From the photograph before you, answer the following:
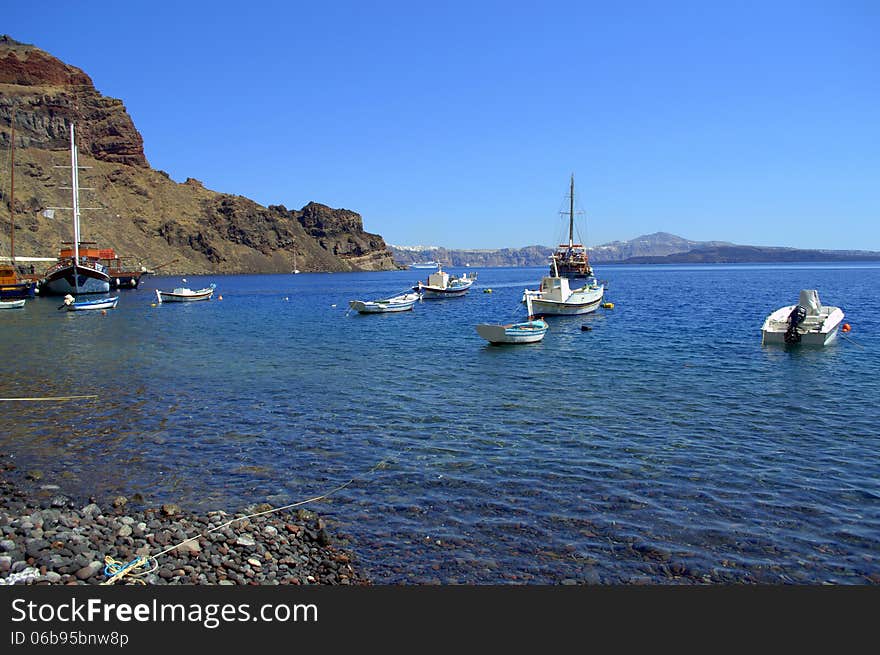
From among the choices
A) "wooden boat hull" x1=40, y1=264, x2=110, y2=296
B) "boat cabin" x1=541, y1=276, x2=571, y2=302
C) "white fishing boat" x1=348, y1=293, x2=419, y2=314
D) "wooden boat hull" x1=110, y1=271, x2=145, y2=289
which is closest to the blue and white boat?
"wooden boat hull" x1=40, y1=264, x2=110, y2=296

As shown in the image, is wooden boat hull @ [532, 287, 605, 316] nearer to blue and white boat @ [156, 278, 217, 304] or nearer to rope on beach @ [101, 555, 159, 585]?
A: rope on beach @ [101, 555, 159, 585]

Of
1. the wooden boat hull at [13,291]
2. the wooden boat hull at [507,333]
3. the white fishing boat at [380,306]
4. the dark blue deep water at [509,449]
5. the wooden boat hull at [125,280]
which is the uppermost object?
the wooden boat hull at [125,280]

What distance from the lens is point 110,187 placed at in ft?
634

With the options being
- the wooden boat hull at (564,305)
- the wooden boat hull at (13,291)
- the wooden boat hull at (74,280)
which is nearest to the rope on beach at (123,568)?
the wooden boat hull at (564,305)

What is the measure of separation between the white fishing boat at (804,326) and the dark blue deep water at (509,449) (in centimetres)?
130

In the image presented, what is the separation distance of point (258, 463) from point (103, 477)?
8.93 feet

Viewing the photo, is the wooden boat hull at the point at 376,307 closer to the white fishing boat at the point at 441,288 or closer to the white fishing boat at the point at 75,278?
the white fishing boat at the point at 441,288

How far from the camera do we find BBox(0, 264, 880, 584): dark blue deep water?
8.65m

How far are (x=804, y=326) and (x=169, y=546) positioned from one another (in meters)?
30.4

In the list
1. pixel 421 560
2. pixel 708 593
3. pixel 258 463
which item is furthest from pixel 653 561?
pixel 258 463

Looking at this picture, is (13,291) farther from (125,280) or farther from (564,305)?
(564,305)

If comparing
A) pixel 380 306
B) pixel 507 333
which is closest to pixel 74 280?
pixel 380 306

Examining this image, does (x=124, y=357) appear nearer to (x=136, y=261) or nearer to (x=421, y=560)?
(x=421, y=560)

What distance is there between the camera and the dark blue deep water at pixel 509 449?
28.4 feet
